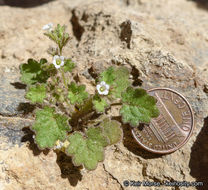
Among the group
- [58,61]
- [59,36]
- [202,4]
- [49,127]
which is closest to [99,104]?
[49,127]

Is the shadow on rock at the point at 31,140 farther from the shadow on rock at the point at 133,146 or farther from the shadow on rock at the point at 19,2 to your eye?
the shadow on rock at the point at 19,2

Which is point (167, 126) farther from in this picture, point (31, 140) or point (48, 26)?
point (48, 26)

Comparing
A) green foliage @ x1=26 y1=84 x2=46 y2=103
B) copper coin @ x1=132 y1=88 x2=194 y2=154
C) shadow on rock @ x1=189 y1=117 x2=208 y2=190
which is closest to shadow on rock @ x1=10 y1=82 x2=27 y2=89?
green foliage @ x1=26 y1=84 x2=46 y2=103

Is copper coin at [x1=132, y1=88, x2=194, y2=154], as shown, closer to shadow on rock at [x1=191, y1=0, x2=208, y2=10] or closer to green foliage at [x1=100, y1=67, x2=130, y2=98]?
green foliage at [x1=100, y1=67, x2=130, y2=98]

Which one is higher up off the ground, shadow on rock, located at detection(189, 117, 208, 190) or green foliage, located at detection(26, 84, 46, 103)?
green foliage, located at detection(26, 84, 46, 103)

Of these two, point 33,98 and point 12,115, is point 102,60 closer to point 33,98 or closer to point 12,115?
point 33,98

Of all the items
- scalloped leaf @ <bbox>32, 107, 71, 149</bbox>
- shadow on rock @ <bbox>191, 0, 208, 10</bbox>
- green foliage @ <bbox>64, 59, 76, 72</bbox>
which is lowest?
scalloped leaf @ <bbox>32, 107, 71, 149</bbox>

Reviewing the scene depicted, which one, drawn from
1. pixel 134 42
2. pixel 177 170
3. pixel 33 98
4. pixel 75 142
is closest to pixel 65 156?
pixel 75 142

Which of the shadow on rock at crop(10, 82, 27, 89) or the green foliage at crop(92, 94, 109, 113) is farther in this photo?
the shadow on rock at crop(10, 82, 27, 89)
